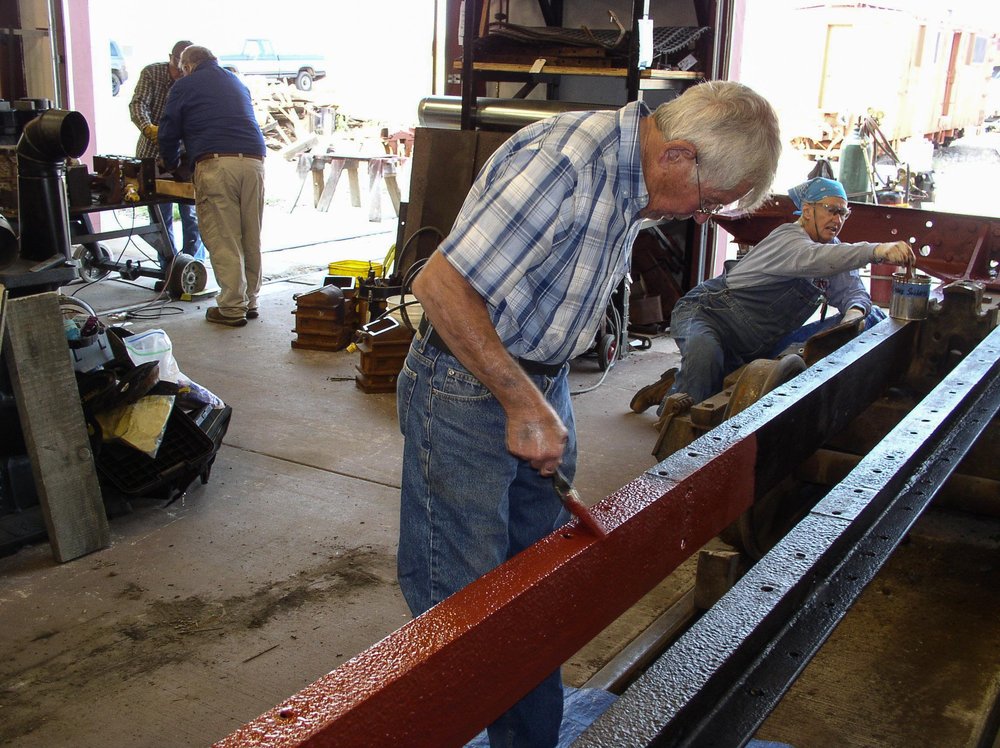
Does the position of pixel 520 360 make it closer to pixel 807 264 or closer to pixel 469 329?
pixel 469 329

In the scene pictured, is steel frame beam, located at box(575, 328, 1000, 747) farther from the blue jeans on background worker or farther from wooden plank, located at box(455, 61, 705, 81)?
wooden plank, located at box(455, 61, 705, 81)

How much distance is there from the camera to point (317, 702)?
1.13 metres

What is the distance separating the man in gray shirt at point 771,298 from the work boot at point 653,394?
375 millimetres

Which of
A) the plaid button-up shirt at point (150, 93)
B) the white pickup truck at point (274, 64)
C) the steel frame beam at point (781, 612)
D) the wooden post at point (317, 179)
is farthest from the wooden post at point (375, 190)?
the white pickup truck at point (274, 64)

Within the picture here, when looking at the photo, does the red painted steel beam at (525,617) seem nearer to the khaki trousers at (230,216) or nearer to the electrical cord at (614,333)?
the electrical cord at (614,333)

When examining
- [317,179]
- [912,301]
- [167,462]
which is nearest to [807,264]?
[912,301]

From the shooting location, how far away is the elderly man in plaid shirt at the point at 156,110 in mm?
7523

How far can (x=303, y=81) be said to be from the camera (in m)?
24.0

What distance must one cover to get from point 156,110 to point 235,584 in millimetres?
5613

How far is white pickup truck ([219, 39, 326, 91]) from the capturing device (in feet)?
76.1

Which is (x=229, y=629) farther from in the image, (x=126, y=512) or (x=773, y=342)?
(x=773, y=342)

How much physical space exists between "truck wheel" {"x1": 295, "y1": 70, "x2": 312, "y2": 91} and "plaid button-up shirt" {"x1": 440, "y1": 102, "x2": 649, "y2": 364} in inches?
923

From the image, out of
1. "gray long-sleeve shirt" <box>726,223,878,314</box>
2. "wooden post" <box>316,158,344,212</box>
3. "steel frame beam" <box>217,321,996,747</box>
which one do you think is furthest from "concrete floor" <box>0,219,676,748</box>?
"wooden post" <box>316,158,344,212</box>

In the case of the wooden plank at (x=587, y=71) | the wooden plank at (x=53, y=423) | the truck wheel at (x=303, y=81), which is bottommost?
the wooden plank at (x=53, y=423)
